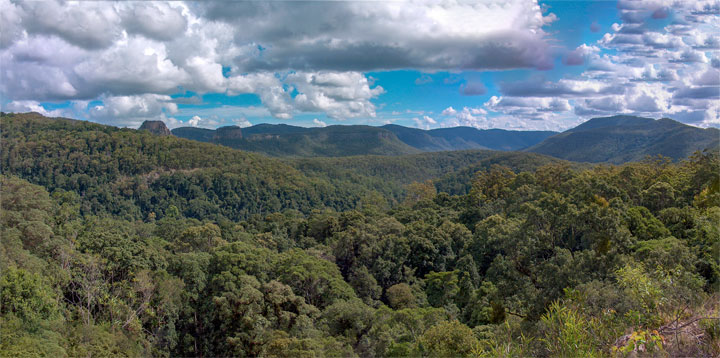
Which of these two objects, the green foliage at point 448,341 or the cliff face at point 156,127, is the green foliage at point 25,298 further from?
the cliff face at point 156,127

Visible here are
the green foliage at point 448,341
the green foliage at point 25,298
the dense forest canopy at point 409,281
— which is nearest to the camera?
the dense forest canopy at point 409,281

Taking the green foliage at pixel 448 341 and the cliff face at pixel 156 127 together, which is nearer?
the green foliage at pixel 448 341

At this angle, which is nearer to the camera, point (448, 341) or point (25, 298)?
point (448, 341)

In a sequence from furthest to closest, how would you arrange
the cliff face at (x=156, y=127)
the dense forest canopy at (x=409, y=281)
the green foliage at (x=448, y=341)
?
the cliff face at (x=156, y=127), the green foliage at (x=448, y=341), the dense forest canopy at (x=409, y=281)

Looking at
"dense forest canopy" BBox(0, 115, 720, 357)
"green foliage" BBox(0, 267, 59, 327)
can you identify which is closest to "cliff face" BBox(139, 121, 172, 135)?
"dense forest canopy" BBox(0, 115, 720, 357)

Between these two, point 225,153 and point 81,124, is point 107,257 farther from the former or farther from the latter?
point 81,124

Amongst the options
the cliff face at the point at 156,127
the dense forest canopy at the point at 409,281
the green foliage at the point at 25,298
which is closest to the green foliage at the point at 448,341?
the dense forest canopy at the point at 409,281

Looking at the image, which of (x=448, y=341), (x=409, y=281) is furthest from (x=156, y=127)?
(x=448, y=341)

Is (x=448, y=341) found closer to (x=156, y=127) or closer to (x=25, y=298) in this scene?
(x=25, y=298)

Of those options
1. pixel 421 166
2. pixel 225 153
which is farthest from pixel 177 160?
pixel 421 166
